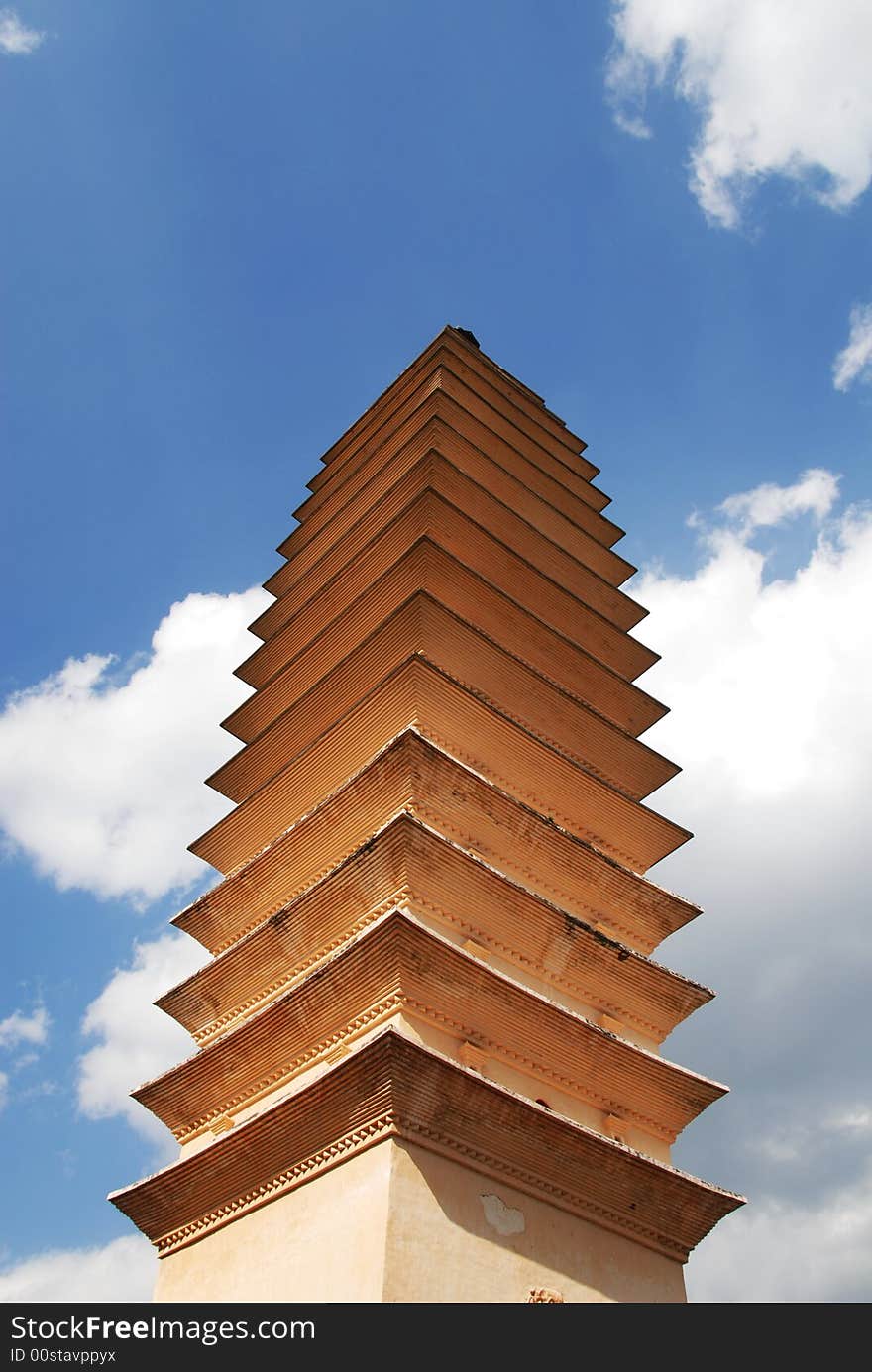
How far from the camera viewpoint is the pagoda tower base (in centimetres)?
843

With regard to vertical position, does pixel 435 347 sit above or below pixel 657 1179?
above

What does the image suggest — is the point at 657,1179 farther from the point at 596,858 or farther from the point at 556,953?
the point at 596,858

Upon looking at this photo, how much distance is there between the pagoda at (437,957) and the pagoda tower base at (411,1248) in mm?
26

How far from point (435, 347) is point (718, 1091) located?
1255cm

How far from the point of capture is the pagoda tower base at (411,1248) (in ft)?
27.7

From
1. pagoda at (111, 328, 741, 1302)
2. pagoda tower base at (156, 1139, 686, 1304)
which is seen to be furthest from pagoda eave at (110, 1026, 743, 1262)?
pagoda tower base at (156, 1139, 686, 1304)

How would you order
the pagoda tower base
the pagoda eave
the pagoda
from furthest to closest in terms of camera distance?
the pagoda → the pagoda eave → the pagoda tower base

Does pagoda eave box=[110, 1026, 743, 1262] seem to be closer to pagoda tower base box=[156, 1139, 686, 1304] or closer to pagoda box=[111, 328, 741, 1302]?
pagoda box=[111, 328, 741, 1302]

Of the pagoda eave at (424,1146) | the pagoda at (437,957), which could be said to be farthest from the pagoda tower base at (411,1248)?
the pagoda eave at (424,1146)

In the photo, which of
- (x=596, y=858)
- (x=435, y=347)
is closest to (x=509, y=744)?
(x=596, y=858)

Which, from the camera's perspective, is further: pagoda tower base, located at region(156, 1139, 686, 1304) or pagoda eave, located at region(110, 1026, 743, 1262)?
pagoda eave, located at region(110, 1026, 743, 1262)

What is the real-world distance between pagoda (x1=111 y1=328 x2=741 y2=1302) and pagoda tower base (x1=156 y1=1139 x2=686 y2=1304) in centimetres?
3
